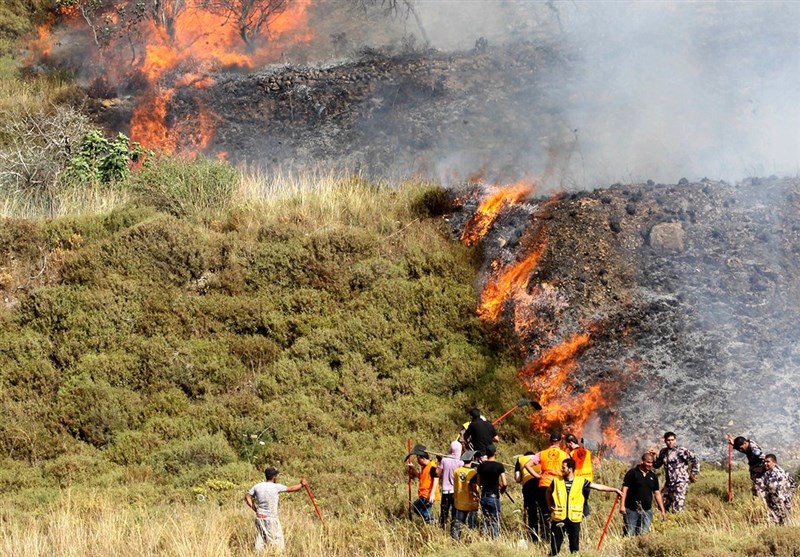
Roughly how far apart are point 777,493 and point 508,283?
830cm

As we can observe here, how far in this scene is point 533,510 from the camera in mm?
13023

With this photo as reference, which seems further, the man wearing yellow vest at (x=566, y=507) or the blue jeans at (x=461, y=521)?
the blue jeans at (x=461, y=521)

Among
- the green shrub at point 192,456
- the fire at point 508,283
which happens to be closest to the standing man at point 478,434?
the green shrub at point 192,456

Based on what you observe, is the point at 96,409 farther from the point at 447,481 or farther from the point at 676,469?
the point at 676,469

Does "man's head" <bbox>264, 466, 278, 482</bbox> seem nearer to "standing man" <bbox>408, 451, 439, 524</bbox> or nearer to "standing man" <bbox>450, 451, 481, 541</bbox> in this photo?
"standing man" <bbox>408, 451, 439, 524</bbox>

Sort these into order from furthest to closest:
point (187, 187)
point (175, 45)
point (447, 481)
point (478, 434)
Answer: point (175, 45) → point (187, 187) → point (478, 434) → point (447, 481)

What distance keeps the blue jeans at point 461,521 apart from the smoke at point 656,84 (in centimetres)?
1223

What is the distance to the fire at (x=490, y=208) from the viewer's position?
74.0ft

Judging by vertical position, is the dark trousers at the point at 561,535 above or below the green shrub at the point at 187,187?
below

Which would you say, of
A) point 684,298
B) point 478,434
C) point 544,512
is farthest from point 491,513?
point 684,298

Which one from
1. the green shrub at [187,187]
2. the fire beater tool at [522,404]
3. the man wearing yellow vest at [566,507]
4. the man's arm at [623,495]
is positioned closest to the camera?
the man wearing yellow vest at [566,507]

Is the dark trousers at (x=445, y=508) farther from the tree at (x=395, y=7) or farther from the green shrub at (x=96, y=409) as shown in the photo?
the tree at (x=395, y=7)

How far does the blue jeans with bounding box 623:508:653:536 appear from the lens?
12984 millimetres

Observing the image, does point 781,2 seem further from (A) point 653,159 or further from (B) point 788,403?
(B) point 788,403
